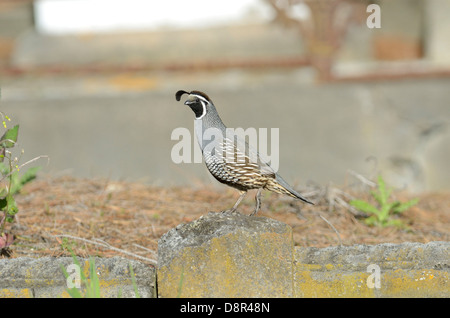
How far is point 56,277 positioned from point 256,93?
4553 millimetres

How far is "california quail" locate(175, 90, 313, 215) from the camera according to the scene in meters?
2.95

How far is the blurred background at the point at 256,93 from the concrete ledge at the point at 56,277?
3.98 m

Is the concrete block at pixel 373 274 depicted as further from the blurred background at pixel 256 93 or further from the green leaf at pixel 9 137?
the blurred background at pixel 256 93

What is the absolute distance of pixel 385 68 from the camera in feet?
23.2

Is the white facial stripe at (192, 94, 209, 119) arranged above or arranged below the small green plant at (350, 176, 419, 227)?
above

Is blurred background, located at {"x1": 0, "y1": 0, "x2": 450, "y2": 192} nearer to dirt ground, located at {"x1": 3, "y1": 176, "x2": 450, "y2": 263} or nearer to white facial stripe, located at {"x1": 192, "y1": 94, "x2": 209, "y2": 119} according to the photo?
dirt ground, located at {"x1": 3, "y1": 176, "x2": 450, "y2": 263}

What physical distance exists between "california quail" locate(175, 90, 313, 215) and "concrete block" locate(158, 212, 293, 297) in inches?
15.0

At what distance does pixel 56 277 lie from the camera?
8.76 feet

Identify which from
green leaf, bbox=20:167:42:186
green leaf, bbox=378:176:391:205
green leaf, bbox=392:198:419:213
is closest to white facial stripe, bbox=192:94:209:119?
green leaf, bbox=20:167:42:186

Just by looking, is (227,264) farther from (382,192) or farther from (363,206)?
(382,192)

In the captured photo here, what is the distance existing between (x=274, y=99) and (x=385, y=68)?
130cm

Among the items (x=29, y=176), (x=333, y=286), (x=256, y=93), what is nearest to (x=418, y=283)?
(x=333, y=286)

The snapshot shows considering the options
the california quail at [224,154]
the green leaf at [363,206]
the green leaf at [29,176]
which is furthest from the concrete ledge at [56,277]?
the green leaf at [363,206]
